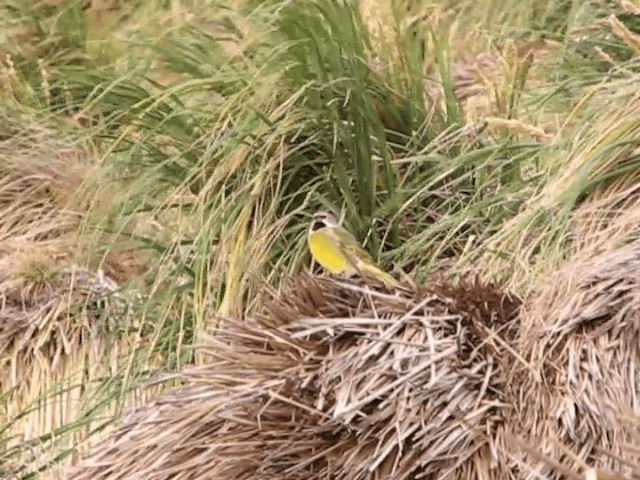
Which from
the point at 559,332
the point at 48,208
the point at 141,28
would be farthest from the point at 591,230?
the point at 141,28

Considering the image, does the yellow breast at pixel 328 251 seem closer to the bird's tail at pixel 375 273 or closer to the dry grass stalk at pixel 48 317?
the bird's tail at pixel 375 273

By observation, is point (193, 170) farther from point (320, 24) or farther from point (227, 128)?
point (320, 24)

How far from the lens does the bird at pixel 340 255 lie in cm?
231

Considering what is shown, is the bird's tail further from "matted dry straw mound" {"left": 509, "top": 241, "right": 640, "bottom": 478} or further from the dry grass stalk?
the dry grass stalk

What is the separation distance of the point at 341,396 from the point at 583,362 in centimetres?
41

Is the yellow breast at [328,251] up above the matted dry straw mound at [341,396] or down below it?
above

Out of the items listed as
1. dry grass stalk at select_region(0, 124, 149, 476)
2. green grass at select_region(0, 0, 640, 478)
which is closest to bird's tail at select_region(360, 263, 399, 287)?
green grass at select_region(0, 0, 640, 478)

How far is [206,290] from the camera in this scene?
2789mm

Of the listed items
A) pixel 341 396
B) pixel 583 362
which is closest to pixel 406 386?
pixel 341 396

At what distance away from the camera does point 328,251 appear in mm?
2420

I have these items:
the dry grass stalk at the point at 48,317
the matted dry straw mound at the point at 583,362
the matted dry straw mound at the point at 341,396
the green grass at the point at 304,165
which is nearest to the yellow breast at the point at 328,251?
the matted dry straw mound at the point at 341,396

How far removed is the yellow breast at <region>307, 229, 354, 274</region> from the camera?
2.38 meters

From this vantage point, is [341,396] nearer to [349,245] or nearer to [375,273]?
[375,273]

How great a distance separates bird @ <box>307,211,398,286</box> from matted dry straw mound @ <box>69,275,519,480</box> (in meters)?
0.10
